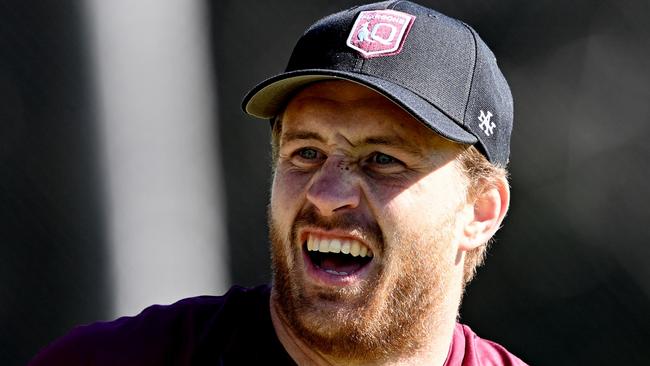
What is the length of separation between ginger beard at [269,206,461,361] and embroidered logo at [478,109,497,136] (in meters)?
0.18

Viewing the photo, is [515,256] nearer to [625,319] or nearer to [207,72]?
[625,319]

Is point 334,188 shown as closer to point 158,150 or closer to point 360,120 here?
point 360,120

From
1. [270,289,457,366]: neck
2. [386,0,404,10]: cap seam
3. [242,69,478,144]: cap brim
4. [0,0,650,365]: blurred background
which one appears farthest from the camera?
[0,0,650,365]: blurred background

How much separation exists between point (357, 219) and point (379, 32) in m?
0.38

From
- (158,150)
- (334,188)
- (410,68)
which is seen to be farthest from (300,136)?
(158,150)

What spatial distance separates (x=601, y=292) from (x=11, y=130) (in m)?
1.75

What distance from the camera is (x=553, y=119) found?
2.80m

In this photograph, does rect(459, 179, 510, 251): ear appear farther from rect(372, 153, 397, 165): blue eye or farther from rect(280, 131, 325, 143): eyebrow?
rect(280, 131, 325, 143): eyebrow

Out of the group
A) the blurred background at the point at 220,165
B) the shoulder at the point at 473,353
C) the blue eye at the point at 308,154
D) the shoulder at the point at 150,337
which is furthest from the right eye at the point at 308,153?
the blurred background at the point at 220,165

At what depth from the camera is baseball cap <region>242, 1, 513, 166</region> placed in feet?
5.99

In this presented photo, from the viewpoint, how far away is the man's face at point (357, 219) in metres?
1.81

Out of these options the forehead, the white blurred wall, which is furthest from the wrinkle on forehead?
the white blurred wall

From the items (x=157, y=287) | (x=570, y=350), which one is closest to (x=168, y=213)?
(x=157, y=287)

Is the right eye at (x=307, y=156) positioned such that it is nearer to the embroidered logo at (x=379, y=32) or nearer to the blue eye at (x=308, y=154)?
the blue eye at (x=308, y=154)
